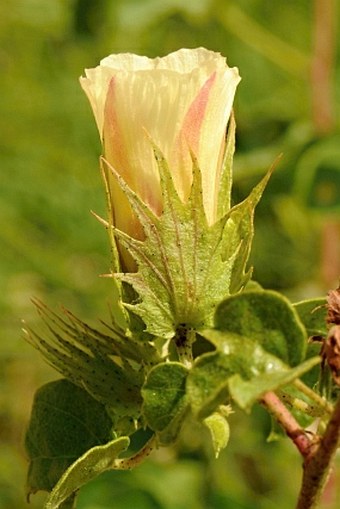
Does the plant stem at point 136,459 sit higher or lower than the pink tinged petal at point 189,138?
lower

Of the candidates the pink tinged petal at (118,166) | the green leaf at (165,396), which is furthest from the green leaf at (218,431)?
the pink tinged petal at (118,166)

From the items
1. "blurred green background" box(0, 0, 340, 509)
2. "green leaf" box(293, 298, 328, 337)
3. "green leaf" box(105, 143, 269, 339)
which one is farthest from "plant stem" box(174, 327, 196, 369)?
"blurred green background" box(0, 0, 340, 509)

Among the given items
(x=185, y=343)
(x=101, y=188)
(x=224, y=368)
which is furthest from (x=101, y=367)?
(x=101, y=188)

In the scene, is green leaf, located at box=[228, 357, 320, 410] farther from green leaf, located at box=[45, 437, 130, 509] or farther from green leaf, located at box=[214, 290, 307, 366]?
green leaf, located at box=[45, 437, 130, 509]

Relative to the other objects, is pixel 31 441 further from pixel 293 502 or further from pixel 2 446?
pixel 2 446

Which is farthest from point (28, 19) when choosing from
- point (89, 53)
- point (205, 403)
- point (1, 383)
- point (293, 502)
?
point (205, 403)

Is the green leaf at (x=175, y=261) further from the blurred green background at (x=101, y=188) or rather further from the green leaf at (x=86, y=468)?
the blurred green background at (x=101, y=188)
